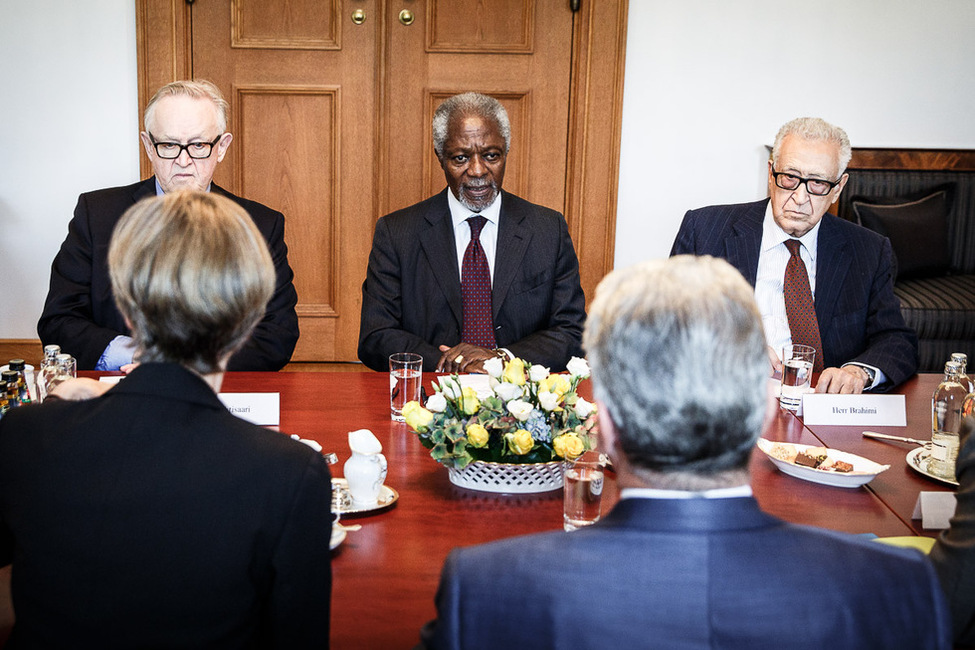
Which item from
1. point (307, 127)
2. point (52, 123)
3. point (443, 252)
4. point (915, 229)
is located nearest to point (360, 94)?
point (307, 127)

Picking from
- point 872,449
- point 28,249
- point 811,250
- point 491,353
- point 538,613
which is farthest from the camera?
point 28,249

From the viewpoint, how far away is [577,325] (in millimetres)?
3041

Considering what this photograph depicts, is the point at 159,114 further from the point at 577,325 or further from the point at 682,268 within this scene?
the point at 682,268

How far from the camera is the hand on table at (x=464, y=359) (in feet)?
8.30

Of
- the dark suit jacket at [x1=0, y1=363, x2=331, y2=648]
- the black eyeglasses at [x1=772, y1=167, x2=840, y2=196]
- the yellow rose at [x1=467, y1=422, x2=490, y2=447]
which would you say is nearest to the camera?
the dark suit jacket at [x1=0, y1=363, x2=331, y2=648]

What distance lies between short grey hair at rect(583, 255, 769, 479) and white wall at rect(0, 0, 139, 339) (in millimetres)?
4033

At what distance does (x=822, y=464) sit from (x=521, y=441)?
602 millimetres

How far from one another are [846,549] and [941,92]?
14.4 ft

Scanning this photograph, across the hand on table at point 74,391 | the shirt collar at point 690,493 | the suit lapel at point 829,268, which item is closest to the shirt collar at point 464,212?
the suit lapel at point 829,268

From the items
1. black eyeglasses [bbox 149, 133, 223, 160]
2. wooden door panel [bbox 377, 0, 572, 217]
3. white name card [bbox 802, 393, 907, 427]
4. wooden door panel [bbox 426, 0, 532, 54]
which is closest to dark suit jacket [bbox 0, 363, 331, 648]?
white name card [bbox 802, 393, 907, 427]

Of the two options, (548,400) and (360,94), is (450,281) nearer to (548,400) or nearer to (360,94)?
(548,400)

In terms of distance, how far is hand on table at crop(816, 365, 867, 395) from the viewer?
2361 millimetres

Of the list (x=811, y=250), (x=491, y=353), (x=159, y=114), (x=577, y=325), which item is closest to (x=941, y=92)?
(x=811, y=250)

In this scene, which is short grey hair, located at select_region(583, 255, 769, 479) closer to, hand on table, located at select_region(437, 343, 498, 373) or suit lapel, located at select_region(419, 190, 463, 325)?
hand on table, located at select_region(437, 343, 498, 373)
